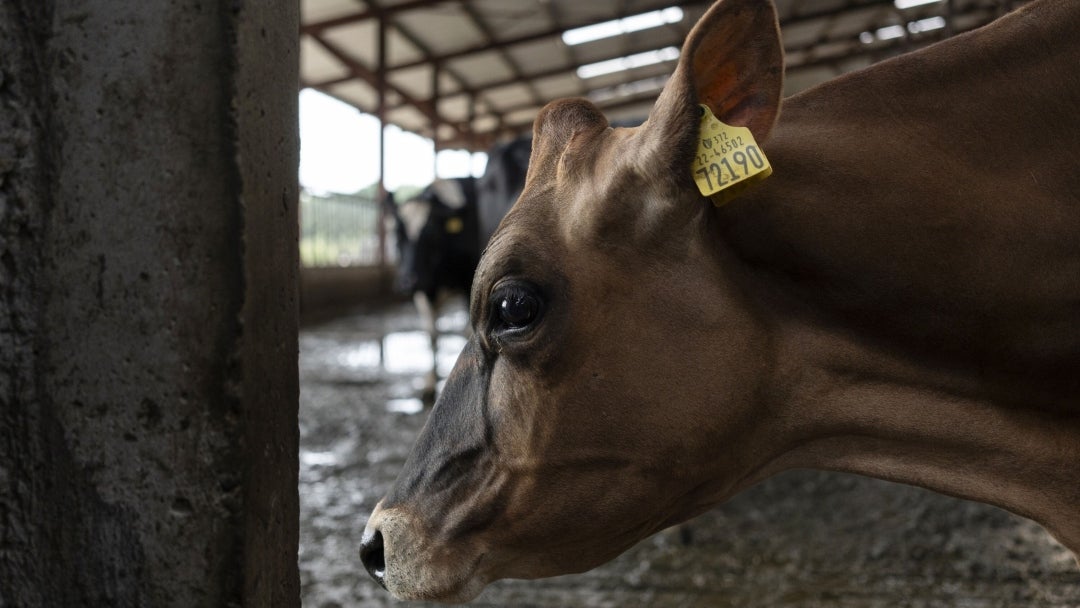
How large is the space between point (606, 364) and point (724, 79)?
503 millimetres

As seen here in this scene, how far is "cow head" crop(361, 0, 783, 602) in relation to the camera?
1.40 m

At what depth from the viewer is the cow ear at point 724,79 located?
1.30 metres

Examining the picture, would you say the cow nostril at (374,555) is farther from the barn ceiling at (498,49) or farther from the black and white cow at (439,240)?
the barn ceiling at (498,49)

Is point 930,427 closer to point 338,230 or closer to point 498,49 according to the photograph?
point 498,49

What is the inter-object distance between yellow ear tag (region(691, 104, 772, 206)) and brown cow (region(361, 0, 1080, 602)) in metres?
0.03

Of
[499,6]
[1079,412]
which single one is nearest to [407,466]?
[1079,412]

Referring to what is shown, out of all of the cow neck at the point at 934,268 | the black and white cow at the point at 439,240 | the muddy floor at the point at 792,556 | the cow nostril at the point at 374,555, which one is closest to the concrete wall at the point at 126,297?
the cow nostril at the point at 374,555

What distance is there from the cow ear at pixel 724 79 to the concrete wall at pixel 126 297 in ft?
2.16

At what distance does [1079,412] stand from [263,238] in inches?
56.1

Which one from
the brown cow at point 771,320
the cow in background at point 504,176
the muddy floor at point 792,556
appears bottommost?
the muddy floor at point 792,556

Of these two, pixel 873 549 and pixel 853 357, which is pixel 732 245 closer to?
pixel 853 357

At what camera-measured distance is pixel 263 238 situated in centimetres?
138

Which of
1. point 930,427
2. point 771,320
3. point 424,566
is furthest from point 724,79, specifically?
point 424,566

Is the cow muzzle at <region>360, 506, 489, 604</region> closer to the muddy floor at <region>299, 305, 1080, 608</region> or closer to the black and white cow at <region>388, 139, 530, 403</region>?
the muddy floor at <region>299, 305, 1080, 608</region>
